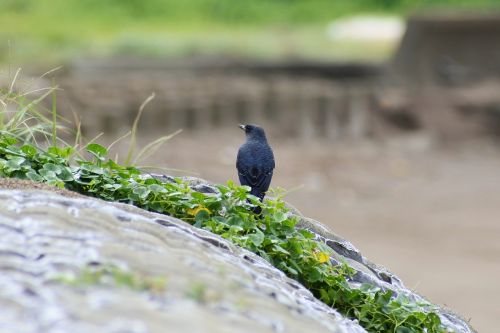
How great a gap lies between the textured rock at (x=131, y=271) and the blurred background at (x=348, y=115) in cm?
393

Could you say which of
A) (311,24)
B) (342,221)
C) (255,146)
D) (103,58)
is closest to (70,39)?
(103,58)

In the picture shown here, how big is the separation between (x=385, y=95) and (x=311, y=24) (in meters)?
12.2

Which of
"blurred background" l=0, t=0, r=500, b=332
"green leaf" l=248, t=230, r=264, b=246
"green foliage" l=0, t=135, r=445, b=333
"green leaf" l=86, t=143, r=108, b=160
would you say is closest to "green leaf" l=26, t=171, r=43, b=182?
"green foliage" l=0, t=135, r=445, b=333

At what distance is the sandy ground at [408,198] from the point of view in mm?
9695

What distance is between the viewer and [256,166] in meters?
4.14

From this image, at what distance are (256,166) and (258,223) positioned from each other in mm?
662

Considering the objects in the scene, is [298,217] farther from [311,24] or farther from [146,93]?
[311,24]

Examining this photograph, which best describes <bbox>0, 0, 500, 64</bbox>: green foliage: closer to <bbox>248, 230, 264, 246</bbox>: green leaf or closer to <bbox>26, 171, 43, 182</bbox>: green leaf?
<bbox>26, 171, 43, 182</bbox>: green leaf

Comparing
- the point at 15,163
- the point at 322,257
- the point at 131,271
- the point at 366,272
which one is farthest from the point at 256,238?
the point at 131,271

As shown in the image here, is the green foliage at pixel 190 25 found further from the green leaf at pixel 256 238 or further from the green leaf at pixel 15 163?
the green leaf at pixel 256 238

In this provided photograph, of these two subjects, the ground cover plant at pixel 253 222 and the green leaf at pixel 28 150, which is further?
the green leaf at pixel 28 150

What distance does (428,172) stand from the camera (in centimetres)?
1448

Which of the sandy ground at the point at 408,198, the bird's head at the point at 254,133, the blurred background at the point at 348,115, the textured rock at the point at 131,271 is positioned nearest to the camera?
the textured rock at the point at 131,271

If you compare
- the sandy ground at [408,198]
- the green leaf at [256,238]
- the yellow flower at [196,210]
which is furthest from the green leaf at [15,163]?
the sandy ground at [408,198]
